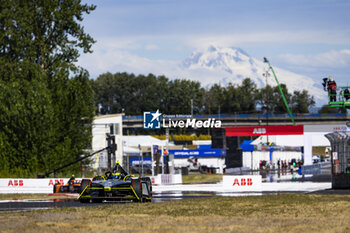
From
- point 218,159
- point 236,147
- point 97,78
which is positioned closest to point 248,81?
point 97,78

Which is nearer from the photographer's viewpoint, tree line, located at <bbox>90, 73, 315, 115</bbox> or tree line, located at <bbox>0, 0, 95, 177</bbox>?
tree line, located at <bbox>0, 0, 95, 177</bbox>

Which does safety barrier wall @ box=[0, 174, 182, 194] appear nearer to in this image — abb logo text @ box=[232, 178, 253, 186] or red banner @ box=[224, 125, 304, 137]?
abb logo text @ box=[232, 178, 253, 186]

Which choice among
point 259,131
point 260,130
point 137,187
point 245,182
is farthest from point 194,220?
point 260,130

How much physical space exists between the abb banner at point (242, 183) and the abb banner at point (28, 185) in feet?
35.2

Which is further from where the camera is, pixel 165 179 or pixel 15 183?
pixel 165 179

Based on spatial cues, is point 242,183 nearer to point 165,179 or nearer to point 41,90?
point 165,179

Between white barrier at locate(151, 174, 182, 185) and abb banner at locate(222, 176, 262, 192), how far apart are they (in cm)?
906

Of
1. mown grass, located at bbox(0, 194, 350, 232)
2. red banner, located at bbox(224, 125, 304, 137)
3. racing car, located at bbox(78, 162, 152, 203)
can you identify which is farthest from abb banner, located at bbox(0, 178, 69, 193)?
mown grass, located at bbox(0, 194, 350, 232)

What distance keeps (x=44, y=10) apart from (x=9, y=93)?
29.5 ft

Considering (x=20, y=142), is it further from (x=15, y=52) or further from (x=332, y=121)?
(x=332, y=121)

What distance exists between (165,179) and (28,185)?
11106 millimetres

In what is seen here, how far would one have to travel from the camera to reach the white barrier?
44312mm

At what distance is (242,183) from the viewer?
3597cm

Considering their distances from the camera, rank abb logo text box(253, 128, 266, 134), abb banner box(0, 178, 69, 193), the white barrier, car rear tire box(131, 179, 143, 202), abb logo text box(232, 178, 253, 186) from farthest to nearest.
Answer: abb logo text box(253, 128, 266, 134) < the white barrier < abb banner box(0, 178, 69, 193) < abb logo text box(232, 178, 253, 186) < car rear tire box(131, 179, 143, 202)
